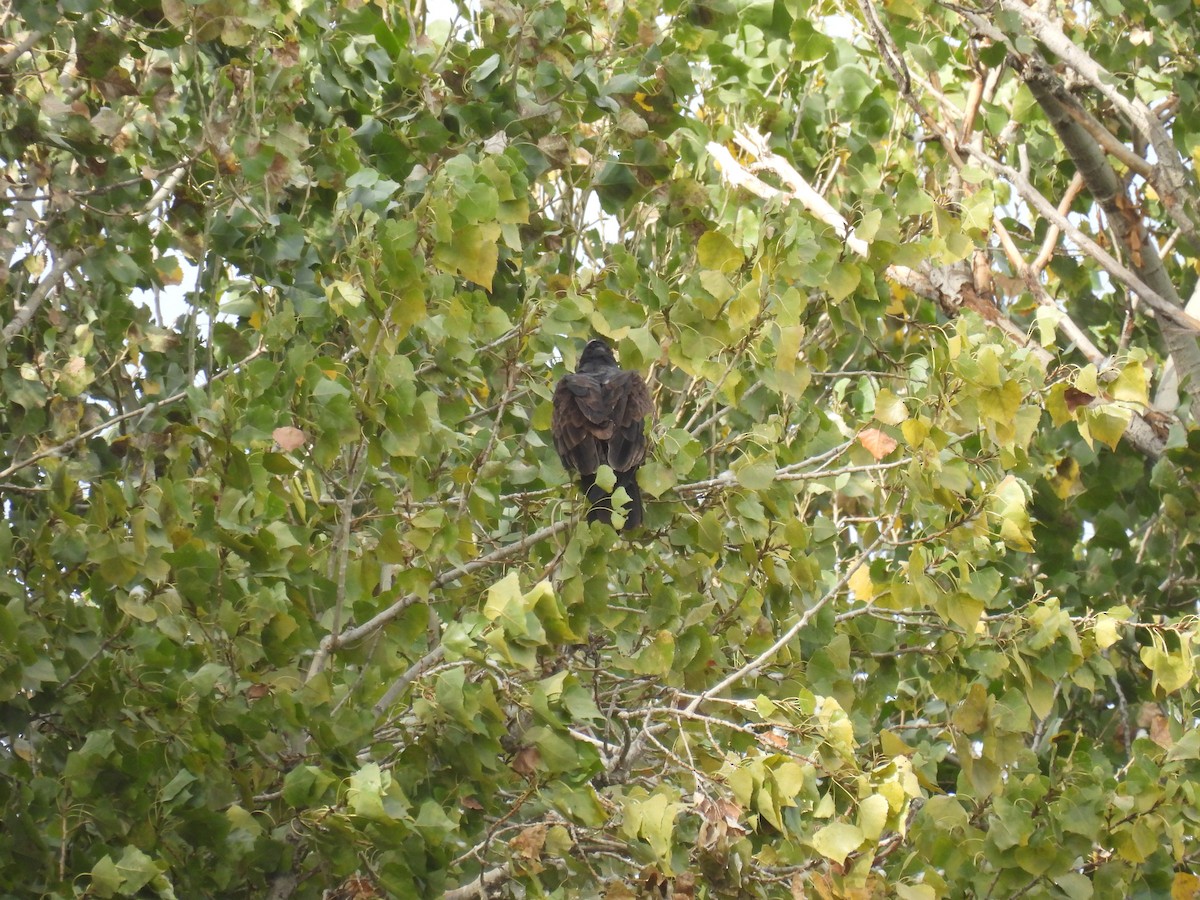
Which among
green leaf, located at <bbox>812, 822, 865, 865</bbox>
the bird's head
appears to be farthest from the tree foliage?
the bird's head

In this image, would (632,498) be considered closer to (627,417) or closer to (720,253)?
(627,417)

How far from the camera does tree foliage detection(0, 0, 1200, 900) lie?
3729mm

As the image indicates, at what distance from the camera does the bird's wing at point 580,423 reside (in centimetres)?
468

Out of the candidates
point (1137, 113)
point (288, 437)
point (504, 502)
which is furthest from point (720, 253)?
point (1137, 113)

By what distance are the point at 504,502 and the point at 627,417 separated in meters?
0.70

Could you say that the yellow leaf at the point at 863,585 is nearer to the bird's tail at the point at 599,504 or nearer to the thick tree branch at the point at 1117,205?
the bird's tail at the point at 599,504

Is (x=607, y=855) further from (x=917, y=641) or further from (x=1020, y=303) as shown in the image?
(x=1020, y=303)

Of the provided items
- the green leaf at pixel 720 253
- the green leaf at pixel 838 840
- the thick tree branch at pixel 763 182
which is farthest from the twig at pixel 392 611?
the thick tree branch at pixel 763 182

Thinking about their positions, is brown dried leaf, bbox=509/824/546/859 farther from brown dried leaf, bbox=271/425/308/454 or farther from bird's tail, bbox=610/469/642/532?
brown dried leaf, bbox=271/425/308/454

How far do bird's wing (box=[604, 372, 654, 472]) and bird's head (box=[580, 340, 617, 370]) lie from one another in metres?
0.74

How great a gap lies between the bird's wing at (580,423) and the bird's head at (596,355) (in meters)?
0.84

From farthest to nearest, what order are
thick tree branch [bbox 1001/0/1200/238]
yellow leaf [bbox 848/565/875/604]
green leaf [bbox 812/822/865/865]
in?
thick tree branch [bbox 1001/0/1200/238]
yellow leaf [bbox 848/565/875/604]
green leaf [bbox 812/822/865/865]

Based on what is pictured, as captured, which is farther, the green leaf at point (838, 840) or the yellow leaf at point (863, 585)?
the yellow leaf at point (863, 585)

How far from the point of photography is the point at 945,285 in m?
6.24
